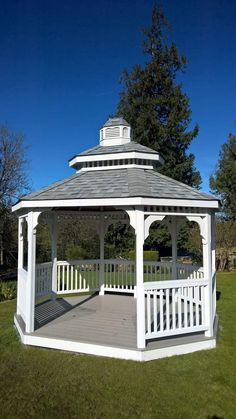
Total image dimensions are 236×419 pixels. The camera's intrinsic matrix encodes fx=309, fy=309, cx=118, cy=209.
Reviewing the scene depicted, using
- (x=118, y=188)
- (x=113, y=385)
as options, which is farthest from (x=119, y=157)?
(x=113, y=385)

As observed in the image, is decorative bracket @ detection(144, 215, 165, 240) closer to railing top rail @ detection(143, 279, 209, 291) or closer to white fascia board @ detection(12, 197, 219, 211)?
white fascia board @ detection(12, 197, 219, 211)

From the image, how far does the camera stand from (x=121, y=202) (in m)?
5.49

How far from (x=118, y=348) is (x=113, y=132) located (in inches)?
240

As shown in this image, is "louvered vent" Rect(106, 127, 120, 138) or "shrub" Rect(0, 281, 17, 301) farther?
"shrub" Rect(0, 281, 17, 301)

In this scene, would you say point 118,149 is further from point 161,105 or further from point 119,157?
point 161,105

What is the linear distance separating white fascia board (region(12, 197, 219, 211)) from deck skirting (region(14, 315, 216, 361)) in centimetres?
245

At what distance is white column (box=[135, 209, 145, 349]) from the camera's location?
518 cm

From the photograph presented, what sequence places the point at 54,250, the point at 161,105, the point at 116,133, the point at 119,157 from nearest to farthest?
the point at 119,157, the point at 54,250, the point at 116,133, the point at 161,105

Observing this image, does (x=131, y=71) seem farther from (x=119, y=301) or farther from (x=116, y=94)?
(x=119, y=301)

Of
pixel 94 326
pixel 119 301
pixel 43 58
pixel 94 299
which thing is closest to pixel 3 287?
pixel 94 299

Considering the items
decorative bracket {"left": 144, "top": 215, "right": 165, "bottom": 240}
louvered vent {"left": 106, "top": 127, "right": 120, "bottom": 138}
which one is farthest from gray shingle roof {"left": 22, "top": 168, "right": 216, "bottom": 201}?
louvered vent {"left": 106, "top": 127, "right": 120, "bottom": 138}

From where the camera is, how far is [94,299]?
9219 millimetres

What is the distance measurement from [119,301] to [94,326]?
2593mm

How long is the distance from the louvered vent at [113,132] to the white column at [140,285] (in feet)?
14.2
